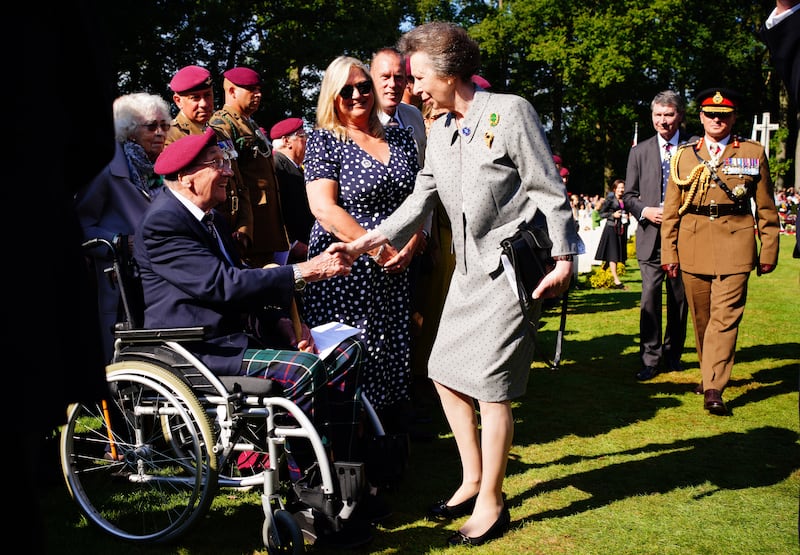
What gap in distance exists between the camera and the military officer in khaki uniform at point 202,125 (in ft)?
17.9

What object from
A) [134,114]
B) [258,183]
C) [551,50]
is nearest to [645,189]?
[258,183]

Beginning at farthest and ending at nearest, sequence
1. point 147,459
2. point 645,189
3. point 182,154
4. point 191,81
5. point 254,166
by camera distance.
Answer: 1. point 645,189
2. point 254,166
3. point 191,81
4. point 182,154
5. point 147,459

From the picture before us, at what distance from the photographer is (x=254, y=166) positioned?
589 centimetres

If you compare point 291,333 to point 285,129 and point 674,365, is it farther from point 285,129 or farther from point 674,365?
point 674,365

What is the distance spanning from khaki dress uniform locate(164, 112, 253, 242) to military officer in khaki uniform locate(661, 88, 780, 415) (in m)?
3.28

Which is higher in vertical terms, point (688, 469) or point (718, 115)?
point (718, 115)

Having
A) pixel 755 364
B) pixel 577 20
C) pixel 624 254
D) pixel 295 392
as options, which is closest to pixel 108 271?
pixel 295 392

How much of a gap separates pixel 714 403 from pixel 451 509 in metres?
2.83

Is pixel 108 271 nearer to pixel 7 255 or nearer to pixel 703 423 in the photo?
pixel 7 255

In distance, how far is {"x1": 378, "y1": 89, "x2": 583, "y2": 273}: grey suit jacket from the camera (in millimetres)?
3619

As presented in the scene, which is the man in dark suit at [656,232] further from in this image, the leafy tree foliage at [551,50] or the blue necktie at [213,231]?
the leafy tree foliage at [551,50]

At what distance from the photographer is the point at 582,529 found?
3906 mm

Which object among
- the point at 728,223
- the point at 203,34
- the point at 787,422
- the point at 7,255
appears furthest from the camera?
the point at 203,34

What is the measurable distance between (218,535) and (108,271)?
1377mm
